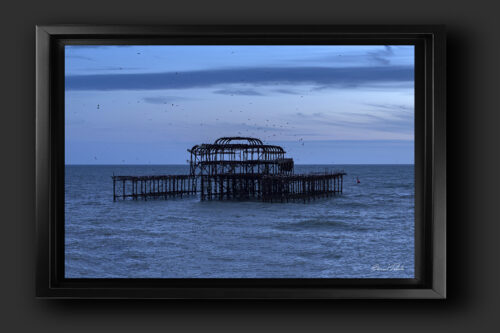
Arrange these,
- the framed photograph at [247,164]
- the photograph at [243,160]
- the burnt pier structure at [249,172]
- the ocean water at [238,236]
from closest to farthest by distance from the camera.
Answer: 1. the framed photograph at [247,164]
2. the photograph at [243,160]
3. the ocean water at [238,236]
4. the burnt pier structure at [249,172]

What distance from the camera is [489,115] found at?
7.80ft

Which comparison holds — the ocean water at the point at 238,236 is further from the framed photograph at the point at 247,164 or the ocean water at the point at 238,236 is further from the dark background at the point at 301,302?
the dark background at the point at 301,302

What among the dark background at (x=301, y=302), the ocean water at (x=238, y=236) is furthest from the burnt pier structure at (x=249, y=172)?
the dark background at (x=301, y=302)

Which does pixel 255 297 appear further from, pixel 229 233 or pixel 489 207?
pixel 229 233

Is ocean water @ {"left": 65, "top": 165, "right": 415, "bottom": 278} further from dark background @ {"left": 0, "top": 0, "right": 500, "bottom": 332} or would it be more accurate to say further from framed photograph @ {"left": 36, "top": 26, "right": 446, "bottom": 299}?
dark background @ {"left": 0, "top": 0, "right": 500, "bottom": 332}

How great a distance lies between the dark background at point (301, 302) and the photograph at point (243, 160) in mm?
184

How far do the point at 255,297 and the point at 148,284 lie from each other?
0.55 metres

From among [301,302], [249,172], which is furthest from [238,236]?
[301,302]

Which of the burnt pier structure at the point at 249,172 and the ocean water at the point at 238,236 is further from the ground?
the burnt pier structure at the point at 249,172

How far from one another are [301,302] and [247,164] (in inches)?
749

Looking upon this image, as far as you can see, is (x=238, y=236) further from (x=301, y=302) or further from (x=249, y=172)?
(x=301, y=302)

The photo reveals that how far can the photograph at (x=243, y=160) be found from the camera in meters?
3.36

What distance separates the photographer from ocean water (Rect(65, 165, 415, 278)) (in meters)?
11.0

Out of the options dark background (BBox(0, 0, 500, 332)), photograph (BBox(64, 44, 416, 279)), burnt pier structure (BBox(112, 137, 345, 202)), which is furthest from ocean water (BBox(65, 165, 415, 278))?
dark background (BBox(0, 0, 500, 332))
